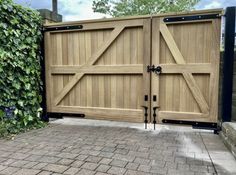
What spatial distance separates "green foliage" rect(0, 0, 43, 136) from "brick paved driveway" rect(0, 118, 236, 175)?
0.36 m

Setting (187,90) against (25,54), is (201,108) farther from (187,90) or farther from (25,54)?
(25,54)

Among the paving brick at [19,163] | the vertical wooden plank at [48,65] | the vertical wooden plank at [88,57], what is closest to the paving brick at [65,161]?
the paving brick at [19,163]

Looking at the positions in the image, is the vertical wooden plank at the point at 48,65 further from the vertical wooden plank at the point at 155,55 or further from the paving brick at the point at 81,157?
the paving brick at the point at 81,157

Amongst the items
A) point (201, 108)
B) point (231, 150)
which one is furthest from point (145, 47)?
point (231, 150)

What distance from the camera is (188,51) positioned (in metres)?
3.78

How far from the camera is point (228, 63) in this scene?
3.55 m

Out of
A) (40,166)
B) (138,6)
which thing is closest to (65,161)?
(40,166)

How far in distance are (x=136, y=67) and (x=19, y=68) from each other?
1.92m

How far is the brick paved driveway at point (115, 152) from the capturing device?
98.3 inches

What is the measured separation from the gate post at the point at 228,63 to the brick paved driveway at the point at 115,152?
1.49ft

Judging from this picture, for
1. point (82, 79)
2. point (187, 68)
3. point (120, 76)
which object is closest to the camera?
point (187, 68)

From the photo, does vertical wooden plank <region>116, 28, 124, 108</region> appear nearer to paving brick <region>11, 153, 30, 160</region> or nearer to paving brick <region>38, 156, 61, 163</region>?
paving brick <region>38, 156, 61, 163</region>

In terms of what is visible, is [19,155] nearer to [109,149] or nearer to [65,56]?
[109,149]

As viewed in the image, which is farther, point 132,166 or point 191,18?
point 191,18
